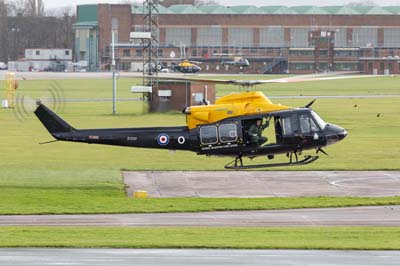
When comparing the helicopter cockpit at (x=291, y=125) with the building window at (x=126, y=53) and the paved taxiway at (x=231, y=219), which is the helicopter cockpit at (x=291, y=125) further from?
the building window at (x=126, y=53)

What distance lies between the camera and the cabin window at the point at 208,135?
33.4 meters

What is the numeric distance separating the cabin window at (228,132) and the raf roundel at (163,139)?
1757 mm

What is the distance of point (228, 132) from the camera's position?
33.3 meters

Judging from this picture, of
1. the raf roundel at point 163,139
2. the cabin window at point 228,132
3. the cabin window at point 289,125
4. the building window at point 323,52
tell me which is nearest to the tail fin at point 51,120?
the raf roundel at point 163,139

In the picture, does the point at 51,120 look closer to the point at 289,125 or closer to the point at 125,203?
the point at 125,203

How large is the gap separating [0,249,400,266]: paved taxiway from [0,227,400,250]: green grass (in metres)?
0.56

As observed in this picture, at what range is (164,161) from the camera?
4303cm

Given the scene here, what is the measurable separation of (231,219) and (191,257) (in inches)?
246

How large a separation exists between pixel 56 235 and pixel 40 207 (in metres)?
5.16

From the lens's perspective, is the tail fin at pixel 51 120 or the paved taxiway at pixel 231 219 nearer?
the paved taxiway at pixel 231 219

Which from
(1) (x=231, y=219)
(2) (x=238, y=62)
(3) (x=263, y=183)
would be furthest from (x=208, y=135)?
(2) (x=238, y=62)

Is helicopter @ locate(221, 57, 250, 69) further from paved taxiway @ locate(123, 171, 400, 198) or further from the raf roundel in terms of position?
the raf roundel

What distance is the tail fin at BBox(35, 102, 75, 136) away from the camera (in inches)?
1310

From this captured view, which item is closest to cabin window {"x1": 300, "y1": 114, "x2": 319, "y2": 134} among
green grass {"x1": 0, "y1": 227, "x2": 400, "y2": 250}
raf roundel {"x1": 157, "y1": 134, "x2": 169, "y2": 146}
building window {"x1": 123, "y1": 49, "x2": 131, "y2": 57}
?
raf roundel {"x1": 157, "y1": 134, "x2": 169, "y2": 146}
